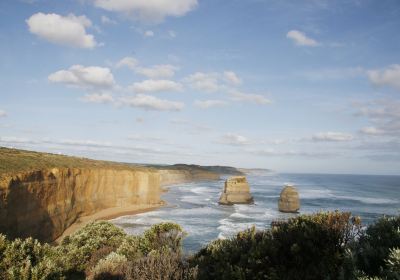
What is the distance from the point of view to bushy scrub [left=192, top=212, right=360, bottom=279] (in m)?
8.14

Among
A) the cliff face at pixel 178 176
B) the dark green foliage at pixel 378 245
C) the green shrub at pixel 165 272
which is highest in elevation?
the dark green foliage at pixel 378 245

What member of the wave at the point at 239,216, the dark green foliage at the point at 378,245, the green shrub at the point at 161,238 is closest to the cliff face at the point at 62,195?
the green shrub at the point at 161,238

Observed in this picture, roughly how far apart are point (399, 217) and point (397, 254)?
10.7 ft

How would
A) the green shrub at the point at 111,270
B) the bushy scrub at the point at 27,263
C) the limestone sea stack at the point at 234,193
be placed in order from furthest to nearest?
the limestone sea stack at the point at 234,193
the green shrub at the point at 111,270
the bushy scrub at the point at 27,263

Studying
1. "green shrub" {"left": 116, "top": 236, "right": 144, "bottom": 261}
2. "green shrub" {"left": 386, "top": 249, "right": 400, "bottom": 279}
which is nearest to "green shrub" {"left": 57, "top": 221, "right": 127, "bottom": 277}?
"green shrub" {"left": 116, "top": 236, "right": 144, "bottom": 261}

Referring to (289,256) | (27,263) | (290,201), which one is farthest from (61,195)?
(289,256)

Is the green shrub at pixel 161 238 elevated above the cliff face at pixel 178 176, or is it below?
above

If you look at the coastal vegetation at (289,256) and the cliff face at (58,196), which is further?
the cliff face at (58,196)

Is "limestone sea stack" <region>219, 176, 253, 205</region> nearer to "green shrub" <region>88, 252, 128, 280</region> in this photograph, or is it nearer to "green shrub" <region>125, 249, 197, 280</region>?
"green shrub" <region>88, 252, 128, 280</region>

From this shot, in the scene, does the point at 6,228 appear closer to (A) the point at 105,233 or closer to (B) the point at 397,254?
(A) the point at 105,233

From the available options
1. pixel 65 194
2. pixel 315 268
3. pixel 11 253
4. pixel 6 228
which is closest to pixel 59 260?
pixel 11 253

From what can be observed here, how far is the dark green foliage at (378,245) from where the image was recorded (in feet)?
19.7

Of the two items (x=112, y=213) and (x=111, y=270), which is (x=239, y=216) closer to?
(x=112, y=213)

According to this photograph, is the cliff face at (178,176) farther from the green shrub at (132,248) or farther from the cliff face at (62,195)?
the green shrub at (132,248)
